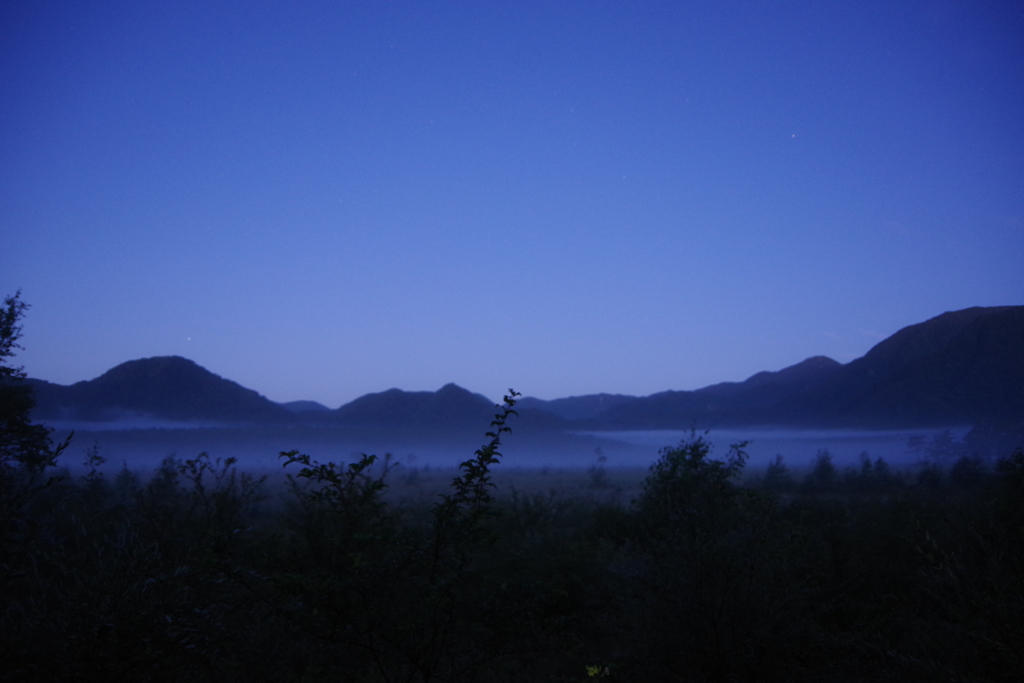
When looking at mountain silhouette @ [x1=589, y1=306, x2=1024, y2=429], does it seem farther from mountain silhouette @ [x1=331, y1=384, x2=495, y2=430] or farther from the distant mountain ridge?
mountain silhouette @ [x1=331, y1=384, x2=495, y2=430]

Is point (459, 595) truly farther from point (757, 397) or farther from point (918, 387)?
point (757, 397)

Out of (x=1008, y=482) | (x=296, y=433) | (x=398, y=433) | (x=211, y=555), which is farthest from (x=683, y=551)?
(x=398, y=433)

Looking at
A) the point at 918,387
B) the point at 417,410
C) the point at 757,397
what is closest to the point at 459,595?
the point at 918,387

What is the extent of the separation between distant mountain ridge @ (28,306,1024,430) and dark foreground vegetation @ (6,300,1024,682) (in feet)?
6.64

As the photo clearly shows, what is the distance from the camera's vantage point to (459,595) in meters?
4.79

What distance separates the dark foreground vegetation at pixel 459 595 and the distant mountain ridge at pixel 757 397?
202 centimetres

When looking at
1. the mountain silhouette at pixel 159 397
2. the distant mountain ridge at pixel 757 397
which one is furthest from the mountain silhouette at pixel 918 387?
the mountain silhouette at pixel 159 397

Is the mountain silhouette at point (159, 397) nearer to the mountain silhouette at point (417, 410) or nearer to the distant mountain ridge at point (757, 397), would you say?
the distant mountain ridge at point (757, 397)

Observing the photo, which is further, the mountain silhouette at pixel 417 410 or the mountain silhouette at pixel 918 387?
the mountain silhouette at pixel 417 410

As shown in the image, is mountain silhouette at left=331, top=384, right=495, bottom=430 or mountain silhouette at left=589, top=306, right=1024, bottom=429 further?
mountain silhouette at left=331, top=384, right=495, bottom=430

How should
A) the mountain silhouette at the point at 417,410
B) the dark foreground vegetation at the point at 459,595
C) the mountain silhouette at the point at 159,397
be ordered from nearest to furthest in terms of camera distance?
1. the dark foreground vegetation at the point at 459,595
2. the mountain silhouette at the point at 159,397
3. the mountain silhouette at the point at 417,410

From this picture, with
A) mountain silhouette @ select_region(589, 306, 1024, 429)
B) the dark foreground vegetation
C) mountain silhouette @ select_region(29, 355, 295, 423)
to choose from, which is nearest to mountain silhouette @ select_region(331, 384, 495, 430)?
mountain silhouette @ select_region(29, 355, 295, 423)

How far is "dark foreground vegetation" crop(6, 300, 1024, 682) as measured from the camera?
4000 millimetres

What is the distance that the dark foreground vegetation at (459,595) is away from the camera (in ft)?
13.1
